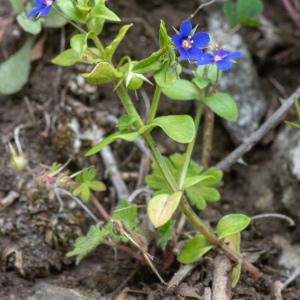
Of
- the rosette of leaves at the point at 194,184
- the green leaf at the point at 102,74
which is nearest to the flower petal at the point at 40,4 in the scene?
the green leaf at the point at 102,74

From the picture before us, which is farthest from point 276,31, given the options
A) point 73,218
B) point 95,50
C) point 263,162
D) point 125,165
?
point 73,218

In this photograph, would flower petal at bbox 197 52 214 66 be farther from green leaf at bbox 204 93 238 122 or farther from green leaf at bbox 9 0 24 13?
green leaf at bbox 9 0 24 13

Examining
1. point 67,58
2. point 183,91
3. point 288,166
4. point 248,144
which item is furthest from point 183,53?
point 288,166

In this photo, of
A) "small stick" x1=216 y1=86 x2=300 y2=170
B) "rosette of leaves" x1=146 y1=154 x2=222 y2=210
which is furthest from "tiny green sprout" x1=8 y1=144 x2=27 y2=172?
"small stick" x1=216 y1=86 x2=300 y2=170

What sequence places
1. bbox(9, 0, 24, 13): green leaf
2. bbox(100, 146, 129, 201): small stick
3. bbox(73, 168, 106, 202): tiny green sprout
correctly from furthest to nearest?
bbox(9, 0, 24, 13): green leaf < bbox(100, 146, 129, 201): small stick < bbox(73, 168, 106, 202): tiny green sprout

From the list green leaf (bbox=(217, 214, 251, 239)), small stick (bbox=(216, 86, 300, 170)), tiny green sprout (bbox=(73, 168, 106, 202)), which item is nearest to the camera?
green leaf (bbox=(217, 214, 251, 239))

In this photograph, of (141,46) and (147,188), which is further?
(141,46)

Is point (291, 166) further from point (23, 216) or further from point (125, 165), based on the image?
point (23, 216)
